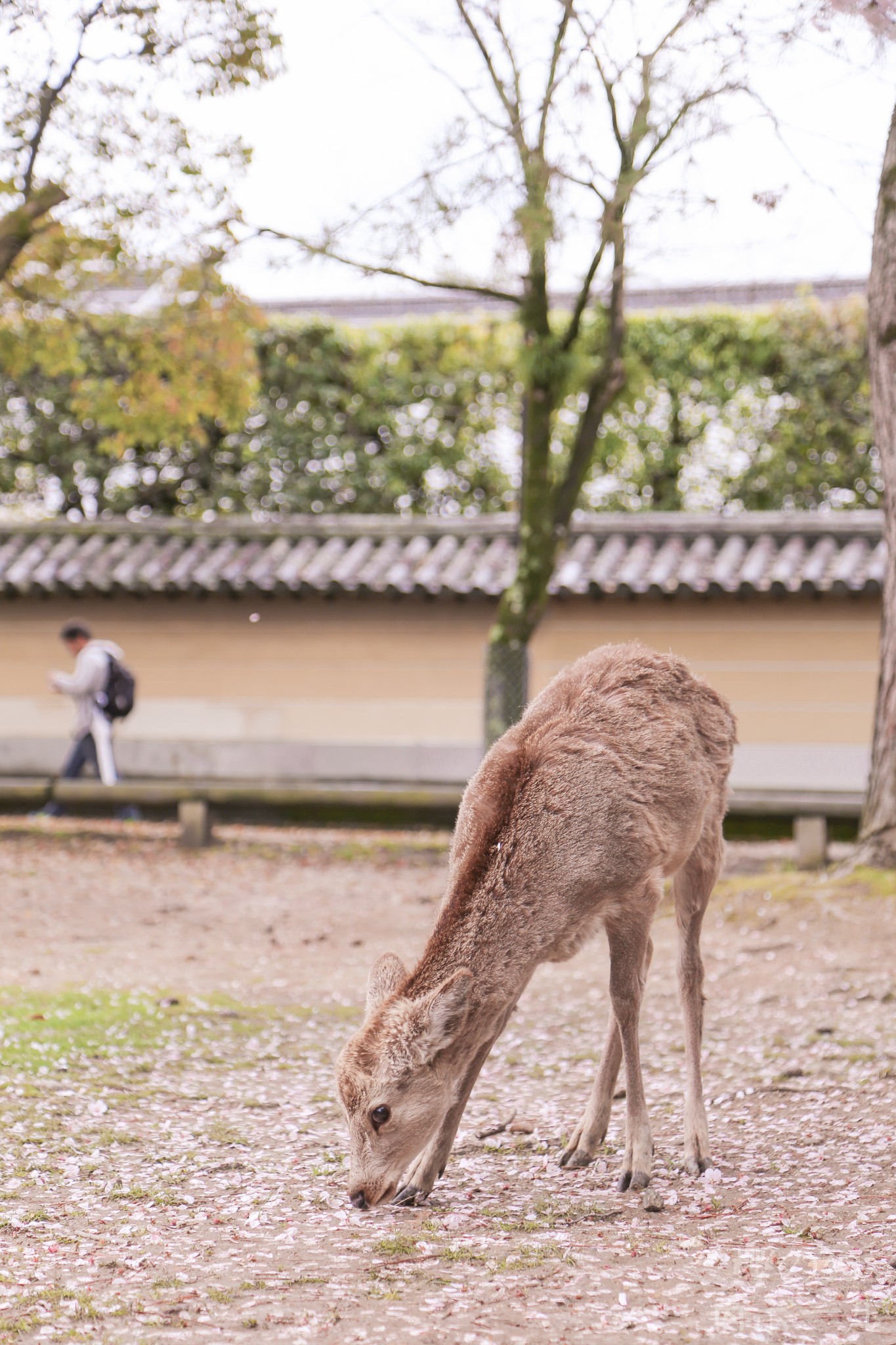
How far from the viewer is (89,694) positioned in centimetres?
1432

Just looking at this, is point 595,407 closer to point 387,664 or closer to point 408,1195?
point 387,664

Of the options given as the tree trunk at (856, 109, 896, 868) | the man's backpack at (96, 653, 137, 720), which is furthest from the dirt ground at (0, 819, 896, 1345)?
the man's backpack at (96, 653, 137, 720)

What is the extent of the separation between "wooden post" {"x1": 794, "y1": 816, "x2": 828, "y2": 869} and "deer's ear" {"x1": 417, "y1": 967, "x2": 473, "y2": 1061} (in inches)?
312

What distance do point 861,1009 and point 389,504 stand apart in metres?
13.9

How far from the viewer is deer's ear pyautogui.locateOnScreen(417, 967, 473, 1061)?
383 cm

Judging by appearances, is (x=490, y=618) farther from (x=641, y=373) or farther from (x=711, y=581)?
(x=641, y=373)

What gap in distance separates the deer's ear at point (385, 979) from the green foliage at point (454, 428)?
15.2 meters

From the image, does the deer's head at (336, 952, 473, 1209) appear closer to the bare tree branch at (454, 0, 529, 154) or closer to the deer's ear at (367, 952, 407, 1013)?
the deer's ear at (367, 952, 407, 1013)

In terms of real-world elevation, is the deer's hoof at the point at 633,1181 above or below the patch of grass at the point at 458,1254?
below

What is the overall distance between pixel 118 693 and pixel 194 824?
2.10 m

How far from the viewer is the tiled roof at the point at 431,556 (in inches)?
595

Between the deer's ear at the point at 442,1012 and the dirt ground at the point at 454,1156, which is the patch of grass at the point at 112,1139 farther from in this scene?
the deer's ear at the point at 442,1012

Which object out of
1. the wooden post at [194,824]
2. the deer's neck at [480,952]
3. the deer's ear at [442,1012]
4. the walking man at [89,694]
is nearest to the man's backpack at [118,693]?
the walking man at [89,694]

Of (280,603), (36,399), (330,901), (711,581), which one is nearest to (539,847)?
(330,901)
